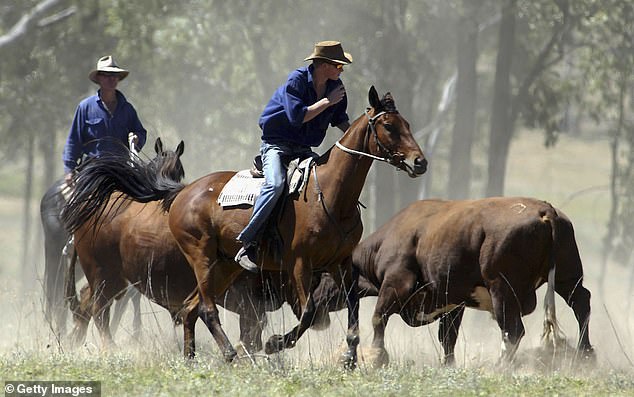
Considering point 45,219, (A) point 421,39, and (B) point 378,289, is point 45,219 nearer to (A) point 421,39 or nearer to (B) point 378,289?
(B) point 378,289

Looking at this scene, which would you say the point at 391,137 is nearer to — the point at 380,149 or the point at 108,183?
the point at 380,149

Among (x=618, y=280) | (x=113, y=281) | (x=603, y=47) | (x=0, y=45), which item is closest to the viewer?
(x=113, y=281)

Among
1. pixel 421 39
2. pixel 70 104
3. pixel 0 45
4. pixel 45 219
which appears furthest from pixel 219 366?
pixel 421 39

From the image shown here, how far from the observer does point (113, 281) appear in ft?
38.0

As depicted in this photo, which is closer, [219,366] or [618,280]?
[219,366]

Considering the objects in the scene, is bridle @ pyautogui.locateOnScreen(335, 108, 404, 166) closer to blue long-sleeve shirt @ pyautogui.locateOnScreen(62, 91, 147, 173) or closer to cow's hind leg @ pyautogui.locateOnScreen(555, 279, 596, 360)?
cow's hind leg @ pyautogui.locateOnScreen(555, 279, 596, 360)

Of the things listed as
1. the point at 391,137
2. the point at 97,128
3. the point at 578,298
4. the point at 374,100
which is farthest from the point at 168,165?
the point at 578,298

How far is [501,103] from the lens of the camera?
23719mm

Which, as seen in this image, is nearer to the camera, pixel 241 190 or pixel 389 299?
pixel 241 190

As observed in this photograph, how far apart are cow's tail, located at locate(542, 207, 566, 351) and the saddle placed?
7.28 feet

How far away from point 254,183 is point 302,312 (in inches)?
49.2

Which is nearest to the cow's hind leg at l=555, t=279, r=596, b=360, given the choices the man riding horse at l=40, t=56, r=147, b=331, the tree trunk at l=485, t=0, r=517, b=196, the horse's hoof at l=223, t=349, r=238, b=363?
the horse's hoof at l=223, t=349, r=238, b=363

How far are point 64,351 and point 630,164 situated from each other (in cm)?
1763

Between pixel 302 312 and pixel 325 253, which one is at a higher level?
pixel 325 253
